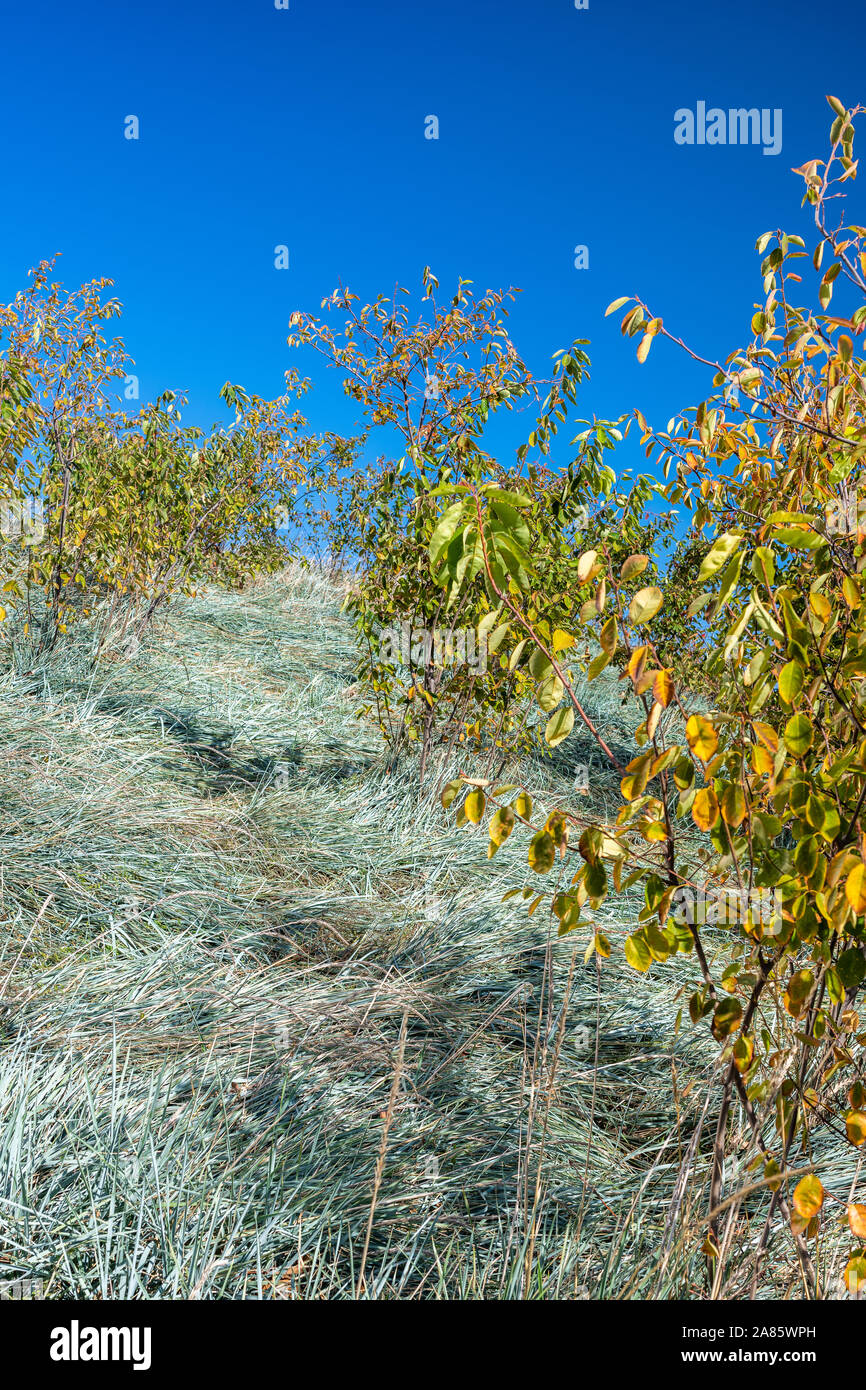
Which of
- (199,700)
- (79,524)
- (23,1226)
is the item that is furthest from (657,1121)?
(79,524)

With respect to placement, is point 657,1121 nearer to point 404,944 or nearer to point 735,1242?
point 735,1242

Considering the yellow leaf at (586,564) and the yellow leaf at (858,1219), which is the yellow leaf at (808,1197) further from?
the yellow leaf at (586,564)

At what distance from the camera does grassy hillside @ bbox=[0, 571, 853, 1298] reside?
160 centimetres

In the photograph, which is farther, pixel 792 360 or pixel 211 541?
pixel 211 541

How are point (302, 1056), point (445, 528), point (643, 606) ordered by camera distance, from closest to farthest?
point (643, 606) < point (445, 528) < point (302, 1056)

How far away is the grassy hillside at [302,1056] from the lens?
160cm

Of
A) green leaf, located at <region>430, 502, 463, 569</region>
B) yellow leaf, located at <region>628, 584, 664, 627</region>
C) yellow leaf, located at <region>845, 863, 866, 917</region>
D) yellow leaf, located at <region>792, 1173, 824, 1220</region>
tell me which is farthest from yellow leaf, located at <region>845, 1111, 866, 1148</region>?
green leaf, located at <region>430, 502, 463, 569</region>

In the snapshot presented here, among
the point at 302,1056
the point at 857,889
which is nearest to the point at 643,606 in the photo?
the point at 857,889

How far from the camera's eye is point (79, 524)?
597 cm

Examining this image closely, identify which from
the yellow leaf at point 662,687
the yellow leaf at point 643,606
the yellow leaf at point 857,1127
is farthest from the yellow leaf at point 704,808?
the yellow leaf at point 857,1127

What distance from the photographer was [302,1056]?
7.45 feet

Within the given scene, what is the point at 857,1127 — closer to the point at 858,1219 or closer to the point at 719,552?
the point at 858,1219

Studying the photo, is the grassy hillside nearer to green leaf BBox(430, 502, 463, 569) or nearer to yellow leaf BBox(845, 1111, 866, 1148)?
yellow leaf BBox(845, 1111, 866, 1148)
